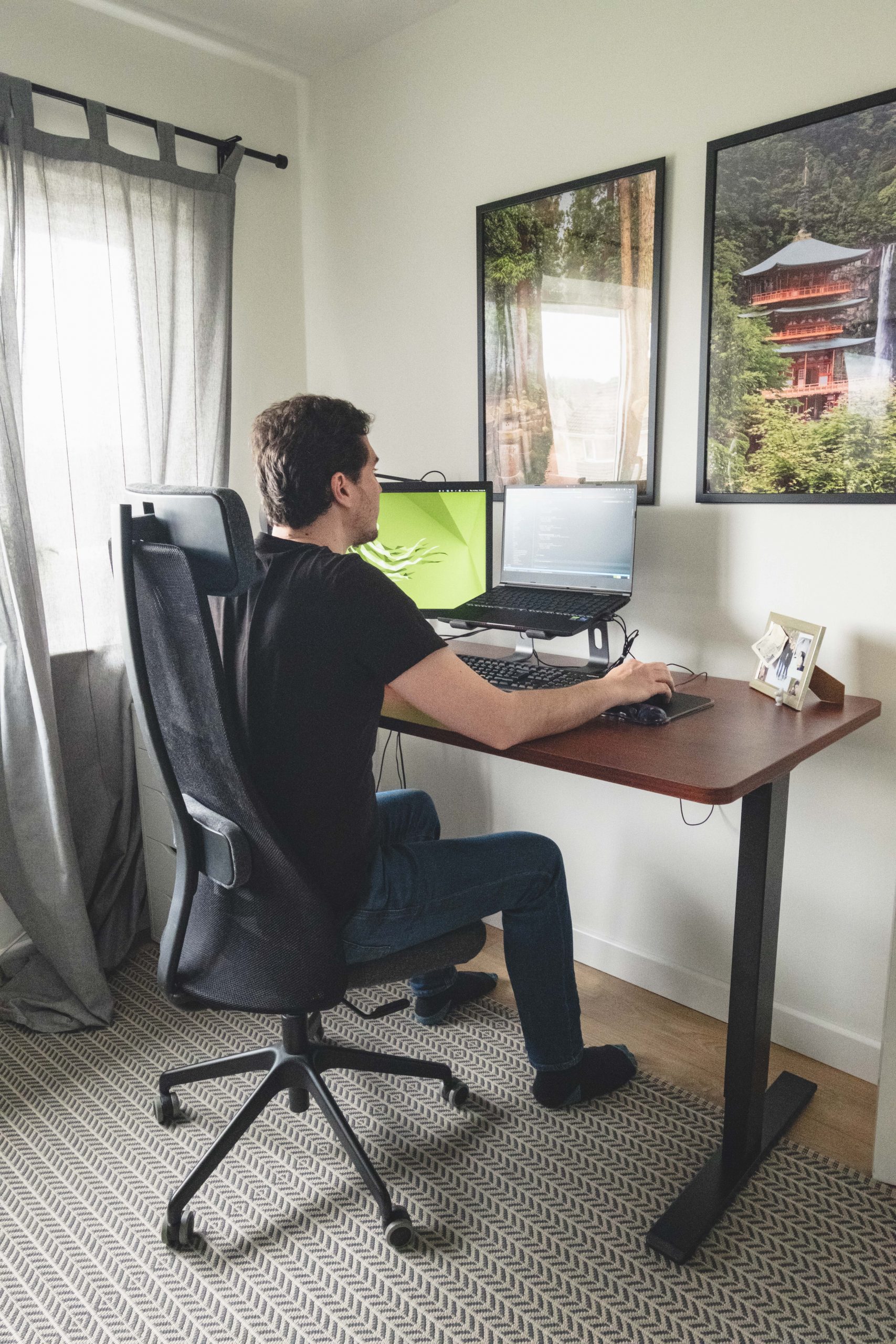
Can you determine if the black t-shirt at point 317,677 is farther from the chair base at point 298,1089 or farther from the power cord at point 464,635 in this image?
the power cord at point 464,635

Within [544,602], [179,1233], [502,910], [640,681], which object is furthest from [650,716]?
[179,1233]

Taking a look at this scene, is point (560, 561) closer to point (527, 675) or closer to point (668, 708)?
point (527, 675)

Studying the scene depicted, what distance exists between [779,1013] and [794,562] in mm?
1005

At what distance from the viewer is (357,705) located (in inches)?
57.7

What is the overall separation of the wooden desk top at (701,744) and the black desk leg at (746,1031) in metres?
0.09

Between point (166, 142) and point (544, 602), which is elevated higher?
point (166, 142)

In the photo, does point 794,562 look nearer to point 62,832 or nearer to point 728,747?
point 728,747

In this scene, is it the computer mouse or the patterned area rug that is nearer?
the patterned area rug

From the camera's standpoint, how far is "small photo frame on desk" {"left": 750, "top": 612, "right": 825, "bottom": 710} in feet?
5.68

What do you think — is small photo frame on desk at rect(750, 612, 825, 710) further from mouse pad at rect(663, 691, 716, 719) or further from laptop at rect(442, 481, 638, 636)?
laptop at rect(442, 481, 638, 636)

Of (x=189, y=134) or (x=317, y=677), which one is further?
(x=189, y=134)

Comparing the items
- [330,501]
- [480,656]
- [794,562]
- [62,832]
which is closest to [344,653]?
[330,501]

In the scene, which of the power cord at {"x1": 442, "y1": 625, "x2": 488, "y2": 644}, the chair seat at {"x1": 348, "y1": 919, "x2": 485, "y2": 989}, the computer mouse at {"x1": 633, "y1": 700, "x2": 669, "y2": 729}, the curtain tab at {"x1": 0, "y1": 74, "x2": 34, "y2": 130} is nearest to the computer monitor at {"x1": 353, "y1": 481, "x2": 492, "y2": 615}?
the power cord at {"x1": 442, "y1": 625, "x2": 488, "y2": 644}

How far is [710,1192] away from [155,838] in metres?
1.58
